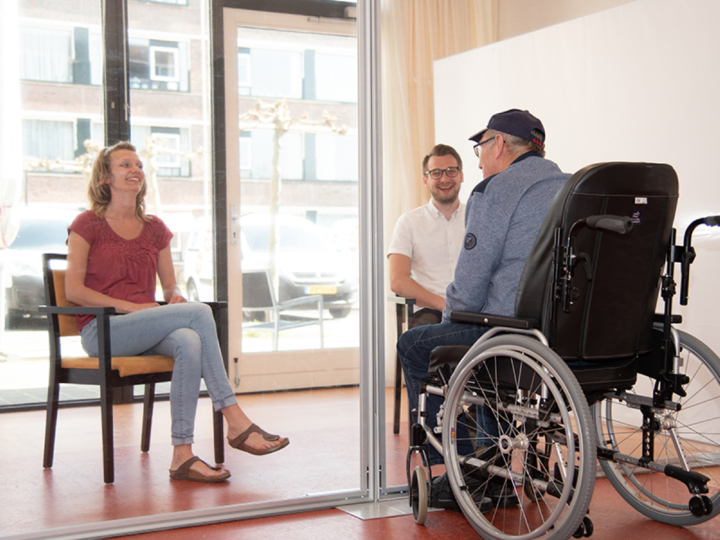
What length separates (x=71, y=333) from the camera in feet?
6.90

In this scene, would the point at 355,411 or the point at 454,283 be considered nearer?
the point at 454,283

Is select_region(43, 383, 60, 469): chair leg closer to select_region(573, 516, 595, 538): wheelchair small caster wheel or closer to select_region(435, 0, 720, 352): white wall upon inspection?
select_region(573, 516, 595, 538): wheelchair small caster wheel

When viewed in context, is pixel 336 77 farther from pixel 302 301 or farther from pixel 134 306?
pixel 134 306

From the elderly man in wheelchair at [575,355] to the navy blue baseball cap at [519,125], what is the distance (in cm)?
A: 46

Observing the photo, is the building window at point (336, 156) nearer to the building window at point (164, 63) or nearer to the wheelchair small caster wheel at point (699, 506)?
the building window at point (164, 63)

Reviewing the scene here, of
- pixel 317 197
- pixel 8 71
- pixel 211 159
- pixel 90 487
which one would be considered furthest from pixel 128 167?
pixel 90 487

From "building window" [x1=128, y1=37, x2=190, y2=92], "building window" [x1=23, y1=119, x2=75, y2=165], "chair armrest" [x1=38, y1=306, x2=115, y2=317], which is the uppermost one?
"building window" [x1=128, y1=37, x2=190, y2=92]

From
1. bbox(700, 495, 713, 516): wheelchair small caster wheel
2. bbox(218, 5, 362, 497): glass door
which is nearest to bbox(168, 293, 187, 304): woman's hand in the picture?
bbox(218, 5, 362, 497): glass door

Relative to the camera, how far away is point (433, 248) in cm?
246

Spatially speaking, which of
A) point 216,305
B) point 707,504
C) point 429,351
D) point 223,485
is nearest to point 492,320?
point 429,351

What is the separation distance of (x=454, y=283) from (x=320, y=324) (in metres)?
0.53

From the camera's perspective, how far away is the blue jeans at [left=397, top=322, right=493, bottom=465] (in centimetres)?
211

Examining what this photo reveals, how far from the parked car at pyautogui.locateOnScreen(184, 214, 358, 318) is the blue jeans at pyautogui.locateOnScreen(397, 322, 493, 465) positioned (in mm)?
303

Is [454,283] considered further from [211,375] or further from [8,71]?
[8,71]
